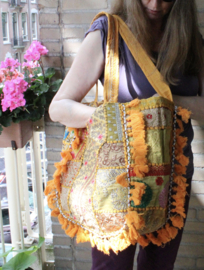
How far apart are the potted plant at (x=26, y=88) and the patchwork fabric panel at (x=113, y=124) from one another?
0.59 meters

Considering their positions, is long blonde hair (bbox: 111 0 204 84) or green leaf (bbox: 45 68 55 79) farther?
green leaf (bbox: 45 68 55 79)

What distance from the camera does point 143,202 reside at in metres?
0.78

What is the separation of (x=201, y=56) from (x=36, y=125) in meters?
0.93

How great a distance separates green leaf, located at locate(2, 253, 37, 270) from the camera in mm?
1232

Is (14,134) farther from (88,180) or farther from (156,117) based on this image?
(156,117)

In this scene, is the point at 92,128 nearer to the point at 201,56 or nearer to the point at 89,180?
the point at 89,180

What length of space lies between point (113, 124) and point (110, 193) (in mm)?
192

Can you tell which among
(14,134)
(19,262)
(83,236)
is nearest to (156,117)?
(83,236)

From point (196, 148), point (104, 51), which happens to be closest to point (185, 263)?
point (196, 148)

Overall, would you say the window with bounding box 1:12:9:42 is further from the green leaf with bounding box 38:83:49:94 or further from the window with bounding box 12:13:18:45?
the green leaf with bounding box 38:83:49:94

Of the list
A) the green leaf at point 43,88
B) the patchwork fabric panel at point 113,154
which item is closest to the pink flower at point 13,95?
the green leaf at point 43,88

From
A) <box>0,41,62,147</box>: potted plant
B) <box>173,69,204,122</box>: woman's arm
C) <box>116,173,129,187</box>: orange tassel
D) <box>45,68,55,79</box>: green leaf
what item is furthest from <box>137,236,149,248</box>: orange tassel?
<box>45,68,55,79</box>: green leaf

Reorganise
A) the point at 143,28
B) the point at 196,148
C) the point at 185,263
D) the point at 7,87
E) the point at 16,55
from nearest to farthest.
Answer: the point at 143,28 → the point at 7,87 → the point at 196,148 → the point at 185,263 → the point at 16,55

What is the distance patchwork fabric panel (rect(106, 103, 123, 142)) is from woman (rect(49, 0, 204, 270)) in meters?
0.08
